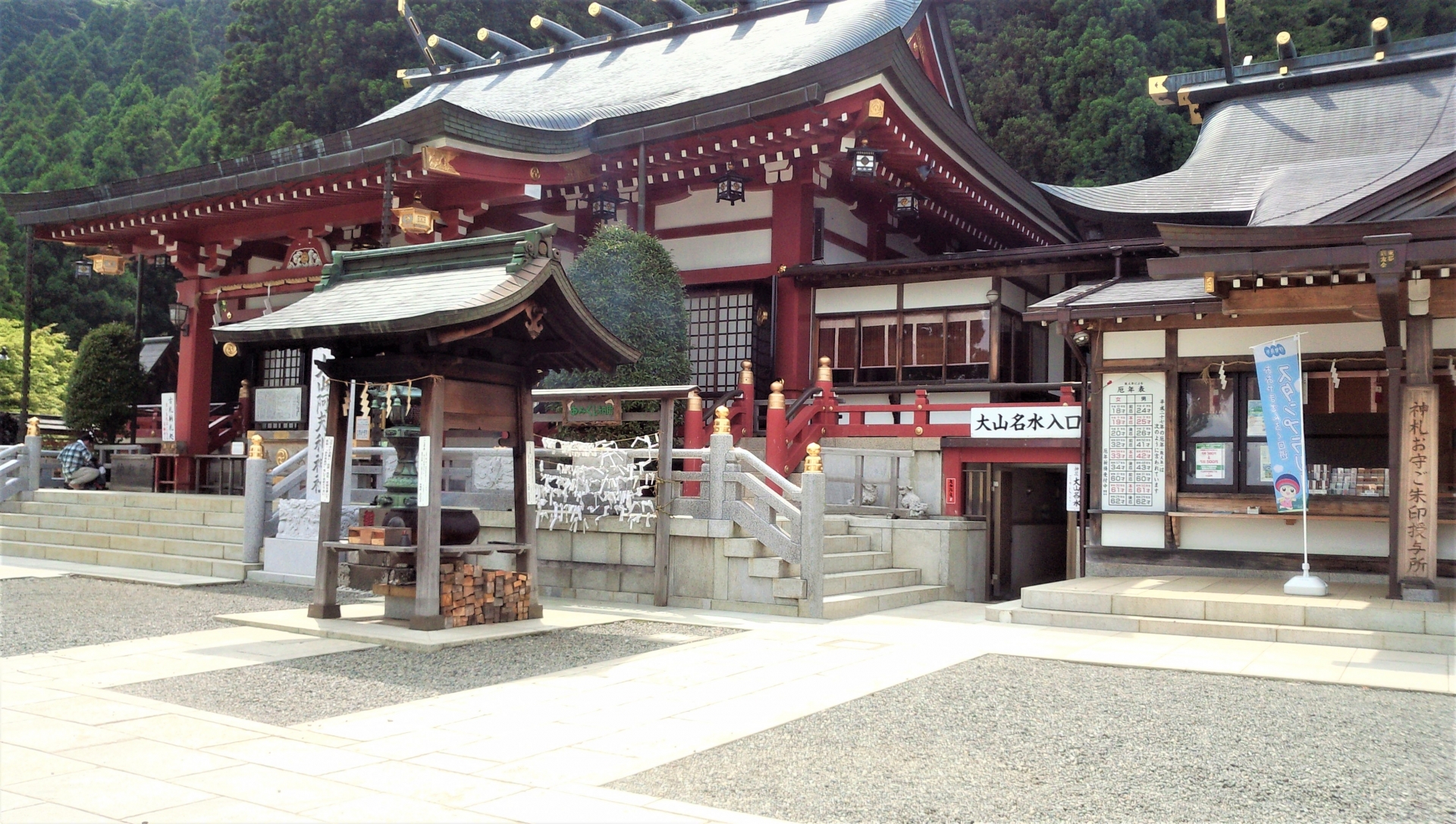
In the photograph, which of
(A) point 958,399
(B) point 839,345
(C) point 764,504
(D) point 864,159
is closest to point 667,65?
(D) point 864,159

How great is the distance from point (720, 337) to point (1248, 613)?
9.19 m

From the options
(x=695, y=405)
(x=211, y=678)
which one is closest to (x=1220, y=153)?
(x=695, y=405)

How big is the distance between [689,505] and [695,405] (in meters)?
1.70

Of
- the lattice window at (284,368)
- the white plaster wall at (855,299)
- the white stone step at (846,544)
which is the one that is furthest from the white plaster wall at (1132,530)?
the lattice window at (284,368)

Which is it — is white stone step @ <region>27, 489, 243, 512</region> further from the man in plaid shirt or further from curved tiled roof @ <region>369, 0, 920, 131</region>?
curved tiled roof @ <region>369, 0, 920, 131</region>

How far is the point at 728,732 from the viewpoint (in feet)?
18.2

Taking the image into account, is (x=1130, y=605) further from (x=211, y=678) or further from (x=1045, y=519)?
(x=211, y=678)

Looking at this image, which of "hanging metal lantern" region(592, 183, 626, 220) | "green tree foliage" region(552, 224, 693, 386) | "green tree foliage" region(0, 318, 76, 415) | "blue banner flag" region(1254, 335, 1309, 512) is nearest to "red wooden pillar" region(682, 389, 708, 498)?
"green tree foliage" region(552, 224, 693, 386)

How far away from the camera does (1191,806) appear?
4371mm

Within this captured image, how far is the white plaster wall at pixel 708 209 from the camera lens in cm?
1595

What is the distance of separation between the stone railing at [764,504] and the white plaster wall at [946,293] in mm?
5809

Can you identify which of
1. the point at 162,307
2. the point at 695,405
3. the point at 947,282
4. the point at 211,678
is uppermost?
the point at 162,307

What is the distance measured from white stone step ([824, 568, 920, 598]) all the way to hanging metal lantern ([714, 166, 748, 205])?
5.92m

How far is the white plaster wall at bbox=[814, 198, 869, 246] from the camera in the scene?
16.3 meters
